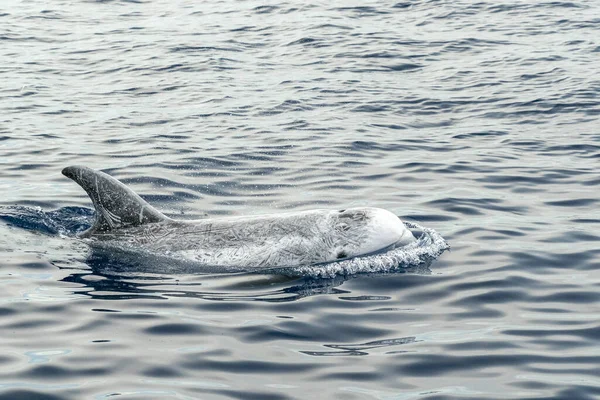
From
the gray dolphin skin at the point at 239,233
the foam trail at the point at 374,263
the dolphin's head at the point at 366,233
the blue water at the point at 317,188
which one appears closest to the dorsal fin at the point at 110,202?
the gray dolphin skin at the point at 239,233

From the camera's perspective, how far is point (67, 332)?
9.41 metres

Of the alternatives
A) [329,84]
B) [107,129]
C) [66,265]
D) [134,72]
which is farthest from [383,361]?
[134,72]

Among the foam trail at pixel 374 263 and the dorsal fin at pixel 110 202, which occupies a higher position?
the dorsal fin at pixel 110 202

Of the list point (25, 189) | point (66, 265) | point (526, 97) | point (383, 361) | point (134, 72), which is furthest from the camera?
point (134, 72)

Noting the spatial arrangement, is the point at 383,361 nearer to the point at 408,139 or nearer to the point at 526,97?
the point at 408,139

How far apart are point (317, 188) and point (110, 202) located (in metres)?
4.61

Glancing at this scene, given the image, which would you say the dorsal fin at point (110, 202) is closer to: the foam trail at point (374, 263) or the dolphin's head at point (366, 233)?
the foam trail at point (374, 263)

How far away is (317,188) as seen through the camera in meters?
16.1

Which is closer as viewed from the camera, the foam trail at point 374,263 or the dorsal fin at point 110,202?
the foam trail at point 374,263

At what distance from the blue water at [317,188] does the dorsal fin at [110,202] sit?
1.46ft

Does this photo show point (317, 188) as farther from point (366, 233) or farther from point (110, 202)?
point (110, 202)

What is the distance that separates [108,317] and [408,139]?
35.6ft

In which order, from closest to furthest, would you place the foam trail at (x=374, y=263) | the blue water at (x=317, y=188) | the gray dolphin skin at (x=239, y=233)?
the blue water at (x=317, y=188) < the foam trail at (x=374, y=263) < the gray dolphin skin at (x=239, y=233)

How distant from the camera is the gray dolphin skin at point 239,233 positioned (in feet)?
39.3
